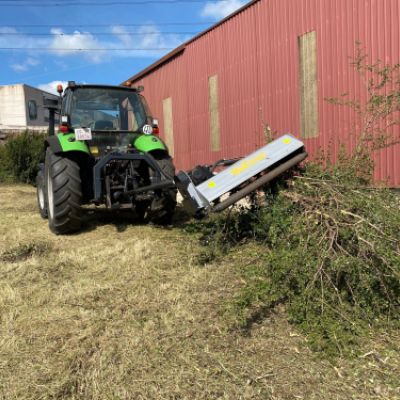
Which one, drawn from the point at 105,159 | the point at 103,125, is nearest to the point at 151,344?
the point at 105,159

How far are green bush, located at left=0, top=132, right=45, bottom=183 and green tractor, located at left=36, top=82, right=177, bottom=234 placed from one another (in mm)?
7542

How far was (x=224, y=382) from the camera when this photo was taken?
7.35 ft

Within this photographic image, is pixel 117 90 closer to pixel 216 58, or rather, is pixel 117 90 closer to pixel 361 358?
pixel 216 58

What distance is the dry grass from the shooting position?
2.20 metres

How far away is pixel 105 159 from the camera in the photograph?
16.4 ft

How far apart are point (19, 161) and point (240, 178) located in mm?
11377

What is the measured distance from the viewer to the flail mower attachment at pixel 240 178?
370 centimetres

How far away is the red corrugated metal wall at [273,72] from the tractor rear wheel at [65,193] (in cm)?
363

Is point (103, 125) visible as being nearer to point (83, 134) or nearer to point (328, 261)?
point (83, 134)

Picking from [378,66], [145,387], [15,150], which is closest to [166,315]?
[145,387]

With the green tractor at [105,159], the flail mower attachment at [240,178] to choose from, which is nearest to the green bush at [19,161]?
the green tractor at [105,159]

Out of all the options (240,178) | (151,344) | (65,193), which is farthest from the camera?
(65,193)

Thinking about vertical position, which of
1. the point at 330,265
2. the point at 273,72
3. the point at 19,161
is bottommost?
the point at 330,265

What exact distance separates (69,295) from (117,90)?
3.71 metres
